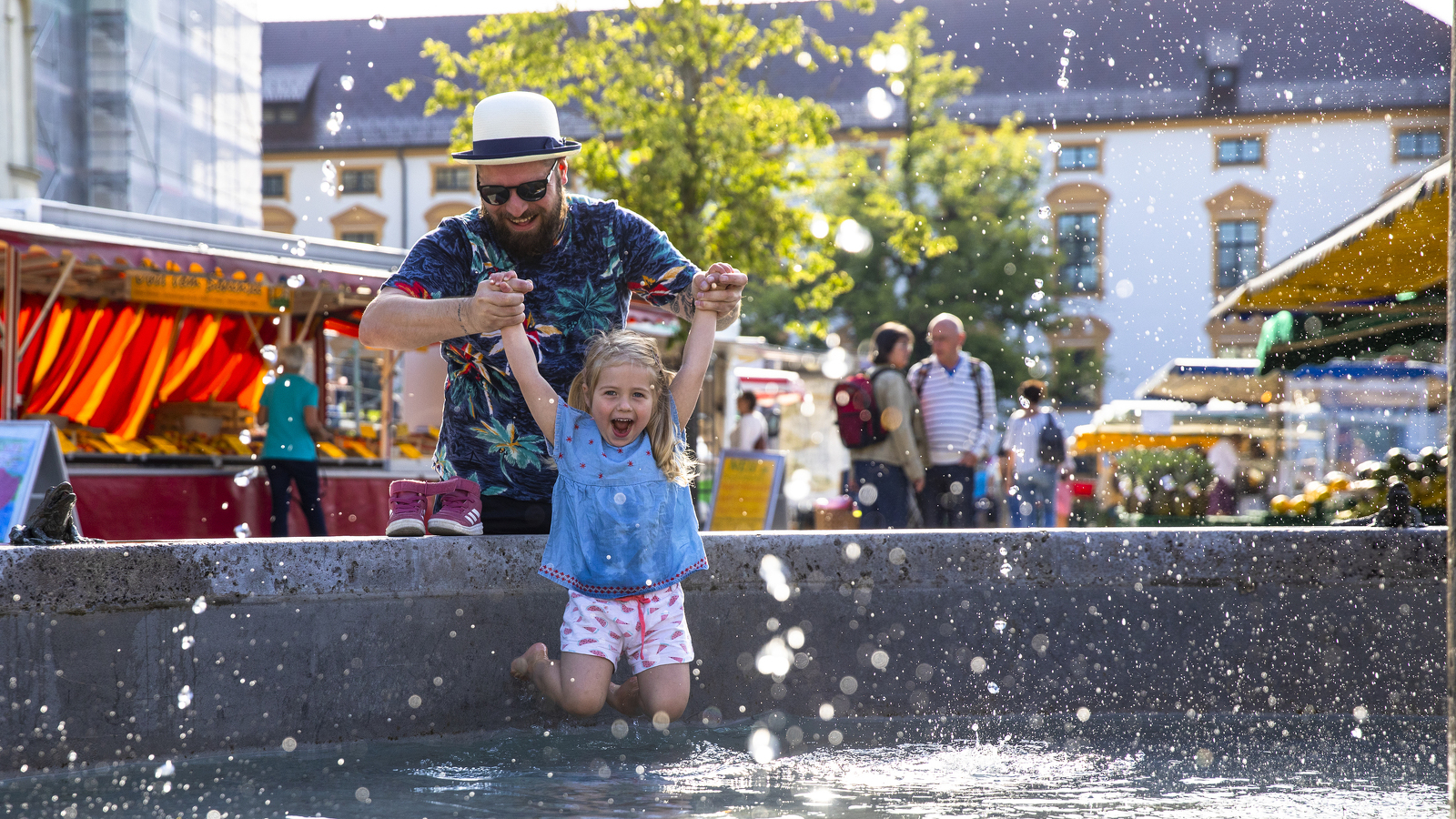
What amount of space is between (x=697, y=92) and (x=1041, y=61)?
33.5m

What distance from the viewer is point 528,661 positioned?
3896 mm

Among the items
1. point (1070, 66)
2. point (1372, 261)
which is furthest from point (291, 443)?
point (1070, 66)

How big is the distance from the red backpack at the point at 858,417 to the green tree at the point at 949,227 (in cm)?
2739

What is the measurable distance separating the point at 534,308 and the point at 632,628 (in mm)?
1020

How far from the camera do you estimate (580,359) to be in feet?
13.6

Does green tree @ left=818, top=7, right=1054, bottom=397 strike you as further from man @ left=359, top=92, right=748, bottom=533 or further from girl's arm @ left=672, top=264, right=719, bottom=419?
girl's arm @ left=672, top=264, right=719, bottom=419

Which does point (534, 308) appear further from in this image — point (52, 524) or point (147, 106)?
point (147, 106)

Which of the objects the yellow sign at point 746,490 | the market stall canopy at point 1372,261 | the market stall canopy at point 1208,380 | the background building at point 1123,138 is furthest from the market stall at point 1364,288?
the background building at point 1123,138

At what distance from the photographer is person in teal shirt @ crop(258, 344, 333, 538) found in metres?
10.5

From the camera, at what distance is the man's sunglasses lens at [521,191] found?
12.9 ft

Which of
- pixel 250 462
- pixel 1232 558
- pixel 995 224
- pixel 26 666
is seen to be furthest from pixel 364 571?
pixel 995 224

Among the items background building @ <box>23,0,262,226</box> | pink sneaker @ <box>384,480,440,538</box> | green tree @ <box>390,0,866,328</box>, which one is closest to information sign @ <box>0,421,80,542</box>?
pink sneaker @ <box>384,480,440,538</box>

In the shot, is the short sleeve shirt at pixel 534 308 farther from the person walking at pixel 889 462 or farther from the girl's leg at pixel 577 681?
the person walking at pixel 889 462

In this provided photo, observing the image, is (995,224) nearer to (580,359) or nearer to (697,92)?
(697,92)
